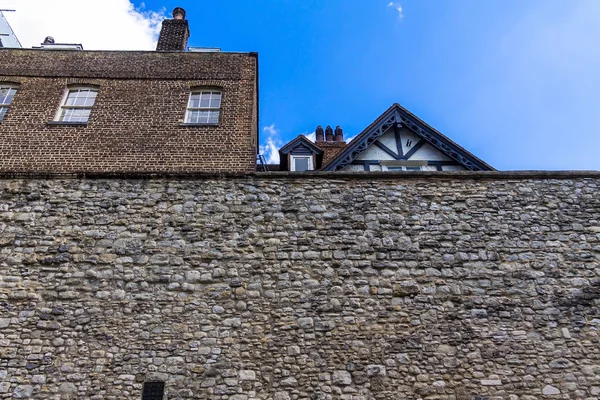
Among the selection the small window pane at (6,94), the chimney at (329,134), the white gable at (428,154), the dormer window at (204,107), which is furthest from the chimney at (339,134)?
the small window pane at (6,94)

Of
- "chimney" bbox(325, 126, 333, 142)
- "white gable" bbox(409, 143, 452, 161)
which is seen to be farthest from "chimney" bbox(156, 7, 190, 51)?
"white gable" bbox(409, 143, 452, 161)

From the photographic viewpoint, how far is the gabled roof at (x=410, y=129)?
34.5 feet

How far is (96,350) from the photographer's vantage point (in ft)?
22.3

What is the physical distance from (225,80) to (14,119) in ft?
17.2

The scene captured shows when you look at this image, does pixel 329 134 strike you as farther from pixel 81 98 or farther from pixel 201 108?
pixel 81 98

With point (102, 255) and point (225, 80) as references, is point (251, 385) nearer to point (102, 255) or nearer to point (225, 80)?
point (102, 255)

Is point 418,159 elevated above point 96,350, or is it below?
above

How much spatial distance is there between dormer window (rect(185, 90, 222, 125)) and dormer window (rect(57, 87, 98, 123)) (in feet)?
8.31

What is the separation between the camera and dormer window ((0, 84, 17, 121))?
10.2 metres

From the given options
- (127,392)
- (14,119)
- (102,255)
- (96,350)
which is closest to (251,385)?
(127,392)

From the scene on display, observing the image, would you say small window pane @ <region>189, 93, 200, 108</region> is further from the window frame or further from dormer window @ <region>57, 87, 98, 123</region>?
dormer window @ <region>57, 87, 98, 123</region>

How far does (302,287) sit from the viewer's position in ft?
24.6

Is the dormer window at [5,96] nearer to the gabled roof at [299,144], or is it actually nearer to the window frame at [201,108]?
the window frame at [201,108]

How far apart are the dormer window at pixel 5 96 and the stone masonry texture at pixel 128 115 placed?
22 cm
